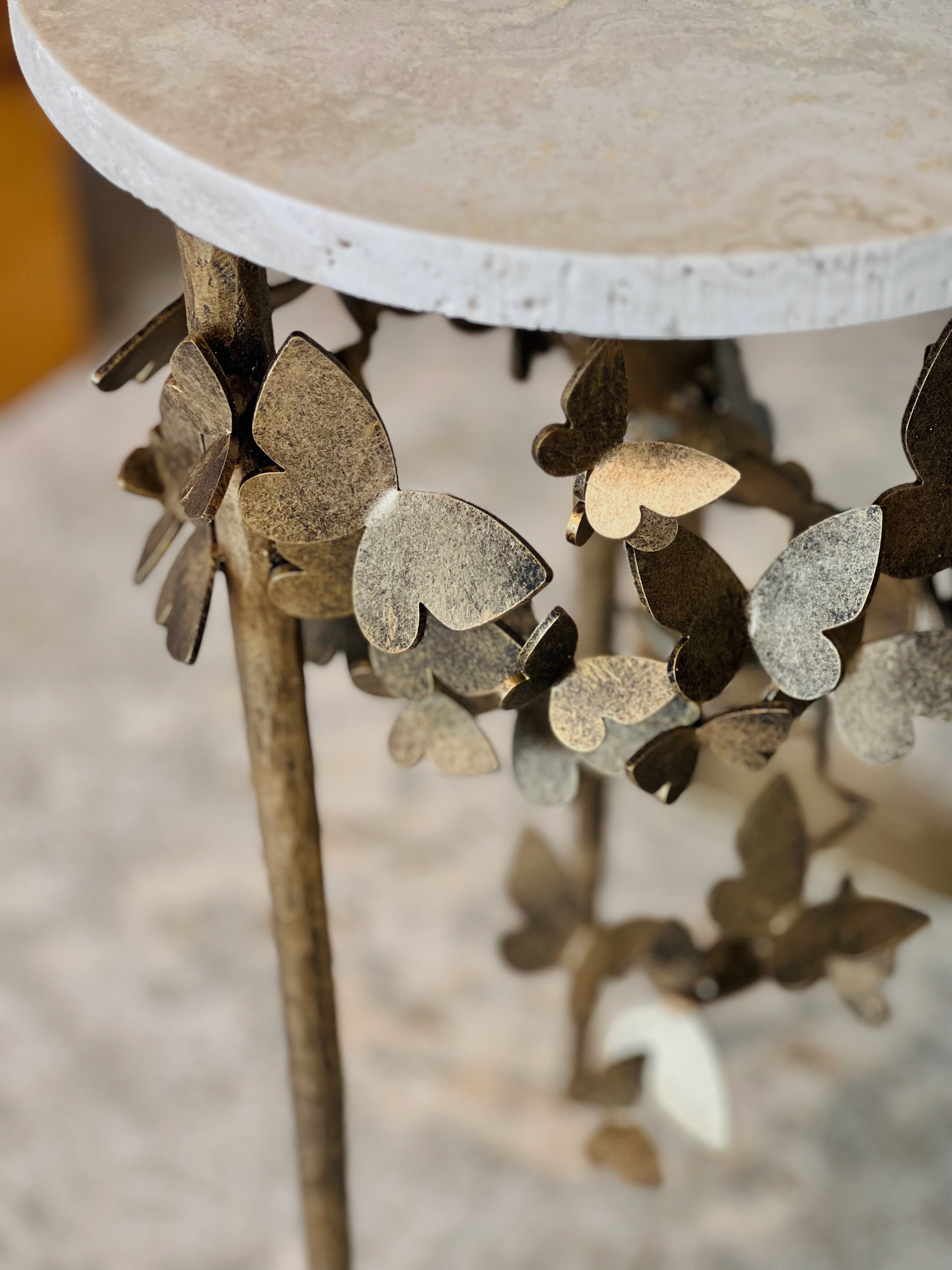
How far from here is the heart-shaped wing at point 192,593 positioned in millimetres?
514

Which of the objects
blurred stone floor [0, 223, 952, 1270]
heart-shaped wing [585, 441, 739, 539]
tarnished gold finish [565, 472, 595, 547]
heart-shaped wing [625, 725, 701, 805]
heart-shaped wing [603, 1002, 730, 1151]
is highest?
heart-shaped wing [585, 441, 739, 539]

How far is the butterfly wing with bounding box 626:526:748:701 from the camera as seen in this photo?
1.47 feet

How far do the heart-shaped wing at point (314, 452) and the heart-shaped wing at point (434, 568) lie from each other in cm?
1

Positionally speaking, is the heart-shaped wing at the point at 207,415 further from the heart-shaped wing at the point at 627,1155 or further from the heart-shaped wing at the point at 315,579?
the heart-shaped wing at the point at 627,1155

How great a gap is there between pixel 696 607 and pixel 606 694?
0.05 metres

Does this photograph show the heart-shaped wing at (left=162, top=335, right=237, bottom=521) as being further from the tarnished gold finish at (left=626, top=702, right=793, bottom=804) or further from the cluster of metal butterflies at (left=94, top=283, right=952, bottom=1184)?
the tarnished gold finish at (left=626, top=702, right=793, bottom=804)

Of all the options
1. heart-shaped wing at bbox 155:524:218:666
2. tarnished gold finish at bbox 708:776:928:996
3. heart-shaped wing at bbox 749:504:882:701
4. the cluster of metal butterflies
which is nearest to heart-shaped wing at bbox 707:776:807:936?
tarnished gold finish at bbox 708:776:928:996

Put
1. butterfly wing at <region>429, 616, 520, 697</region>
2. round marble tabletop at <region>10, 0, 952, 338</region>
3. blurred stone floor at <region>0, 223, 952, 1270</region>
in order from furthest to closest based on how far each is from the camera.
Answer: blurred stone floor at <region>0, 223, 952, 1270</region> → butterfly wing at <region>429, 616, 520, 697</region> → round marble tabletop at <region>10, 0, 952, 338</region>

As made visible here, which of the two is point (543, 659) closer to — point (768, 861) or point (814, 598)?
point (814, 598)

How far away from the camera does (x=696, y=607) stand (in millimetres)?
465

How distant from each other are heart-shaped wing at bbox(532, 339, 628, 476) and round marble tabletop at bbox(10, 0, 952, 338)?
32mm

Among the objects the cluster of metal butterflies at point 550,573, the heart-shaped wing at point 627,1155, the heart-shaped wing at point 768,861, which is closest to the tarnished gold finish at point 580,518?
the cluster of metal butterflies at point 550,573

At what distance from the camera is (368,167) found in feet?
1.28

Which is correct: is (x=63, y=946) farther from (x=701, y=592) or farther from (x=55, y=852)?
(x=701, y=592)
